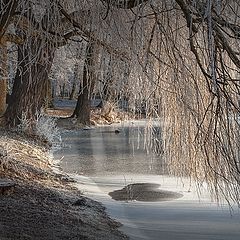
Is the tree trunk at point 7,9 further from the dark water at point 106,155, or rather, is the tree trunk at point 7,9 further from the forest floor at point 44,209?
the dark water at point 106,155

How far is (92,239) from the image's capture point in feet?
22.2

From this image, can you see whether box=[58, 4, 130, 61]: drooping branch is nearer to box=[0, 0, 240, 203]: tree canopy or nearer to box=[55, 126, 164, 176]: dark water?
box=[0, 0, 240, 203]: tree canopy

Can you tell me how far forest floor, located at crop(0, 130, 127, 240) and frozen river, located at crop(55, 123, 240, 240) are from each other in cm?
35

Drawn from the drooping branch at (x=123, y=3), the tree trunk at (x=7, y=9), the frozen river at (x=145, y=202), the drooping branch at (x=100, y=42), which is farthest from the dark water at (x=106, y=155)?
the drooping branch at (x=123, y=3)

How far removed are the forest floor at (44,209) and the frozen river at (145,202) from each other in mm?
351

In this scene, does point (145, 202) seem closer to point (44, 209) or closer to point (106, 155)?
point (44, 209)

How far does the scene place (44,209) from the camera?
27.0ft

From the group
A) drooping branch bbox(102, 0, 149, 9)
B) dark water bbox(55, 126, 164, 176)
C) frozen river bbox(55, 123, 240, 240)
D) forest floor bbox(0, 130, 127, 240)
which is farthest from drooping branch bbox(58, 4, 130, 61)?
dark water bbox(55, 126, 164, 176)

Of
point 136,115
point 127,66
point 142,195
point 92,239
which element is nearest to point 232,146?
point 127,66

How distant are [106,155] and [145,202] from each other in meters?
7.42

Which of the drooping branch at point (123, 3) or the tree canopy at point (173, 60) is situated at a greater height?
the drooping branch at point (123, 3)

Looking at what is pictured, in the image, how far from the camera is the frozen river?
765 centimetres

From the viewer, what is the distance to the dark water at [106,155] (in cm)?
1376

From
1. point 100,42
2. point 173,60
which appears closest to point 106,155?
point 100,42
